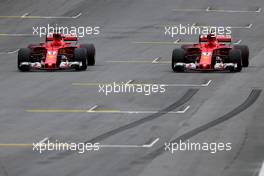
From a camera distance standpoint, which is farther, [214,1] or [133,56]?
[214,1]

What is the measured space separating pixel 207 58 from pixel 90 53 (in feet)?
18.8

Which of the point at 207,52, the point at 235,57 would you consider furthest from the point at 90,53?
the point at 235,57

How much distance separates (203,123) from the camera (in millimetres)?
37844

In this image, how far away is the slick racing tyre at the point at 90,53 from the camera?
5431cm

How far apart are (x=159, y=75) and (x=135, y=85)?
3599 millimetres

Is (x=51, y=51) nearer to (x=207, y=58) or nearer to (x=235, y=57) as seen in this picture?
(x=207, y=58)

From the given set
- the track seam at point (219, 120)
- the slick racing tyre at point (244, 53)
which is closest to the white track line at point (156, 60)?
the slick racing tyre at point (244, 53)

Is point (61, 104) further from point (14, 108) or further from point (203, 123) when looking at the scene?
point (203, 123)

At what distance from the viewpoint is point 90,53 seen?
54.8 metres

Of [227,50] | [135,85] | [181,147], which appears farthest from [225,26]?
[181,147]

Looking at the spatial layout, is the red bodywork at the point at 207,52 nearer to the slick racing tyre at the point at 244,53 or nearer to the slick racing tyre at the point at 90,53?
the slick racing tyre at the point at 244,53

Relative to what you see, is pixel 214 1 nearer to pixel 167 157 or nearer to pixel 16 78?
pixel 16 78

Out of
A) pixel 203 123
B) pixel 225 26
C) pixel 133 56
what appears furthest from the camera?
pixel 225 26

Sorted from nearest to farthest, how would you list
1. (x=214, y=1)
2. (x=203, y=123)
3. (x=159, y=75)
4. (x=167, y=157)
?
(x=167, y=157)
(x=203, y=123)
(x=159, y=75)
(x=214, y=1)
